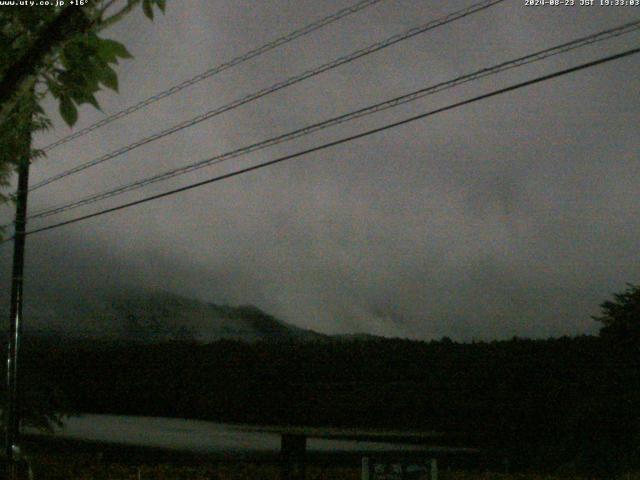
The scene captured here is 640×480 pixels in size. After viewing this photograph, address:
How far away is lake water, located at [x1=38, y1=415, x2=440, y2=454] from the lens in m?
26.2

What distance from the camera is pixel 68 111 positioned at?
3.51 m

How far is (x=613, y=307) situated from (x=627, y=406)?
2403mm

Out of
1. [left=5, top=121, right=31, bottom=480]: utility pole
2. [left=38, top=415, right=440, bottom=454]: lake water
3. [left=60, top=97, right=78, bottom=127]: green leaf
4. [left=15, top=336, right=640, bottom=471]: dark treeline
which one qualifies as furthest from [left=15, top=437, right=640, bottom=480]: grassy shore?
[left=60, top=97, right=78, bottom=127]: green leaf

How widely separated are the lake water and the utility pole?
8605 mm

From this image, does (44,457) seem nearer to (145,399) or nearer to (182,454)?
(182,454)

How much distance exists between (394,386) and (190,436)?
818cm

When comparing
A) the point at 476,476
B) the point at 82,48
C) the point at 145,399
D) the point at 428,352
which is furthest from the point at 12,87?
the point at 145,399

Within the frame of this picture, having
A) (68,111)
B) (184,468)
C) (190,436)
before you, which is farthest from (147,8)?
(190,436)

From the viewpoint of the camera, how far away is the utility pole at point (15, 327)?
1491cm

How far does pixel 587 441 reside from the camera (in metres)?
21.1

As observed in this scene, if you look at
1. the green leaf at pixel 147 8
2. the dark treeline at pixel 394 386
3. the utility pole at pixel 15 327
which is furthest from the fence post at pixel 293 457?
the dark treeline at pixel 394 386

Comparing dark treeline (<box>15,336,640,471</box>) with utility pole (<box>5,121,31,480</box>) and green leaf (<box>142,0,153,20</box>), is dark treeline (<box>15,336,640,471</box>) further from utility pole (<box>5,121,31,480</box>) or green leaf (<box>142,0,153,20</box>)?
green leaf (<box>142,0,153,20</box>)

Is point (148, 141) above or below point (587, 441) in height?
above

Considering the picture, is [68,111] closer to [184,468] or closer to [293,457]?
[293,457]
